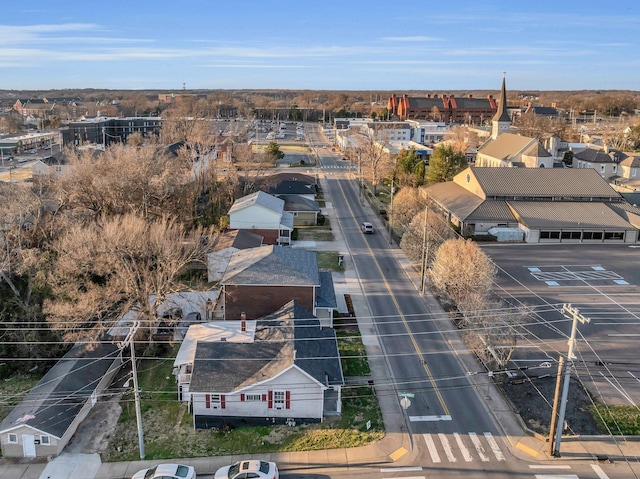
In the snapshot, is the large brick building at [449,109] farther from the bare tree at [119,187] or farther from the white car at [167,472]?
the white car at [167,472]

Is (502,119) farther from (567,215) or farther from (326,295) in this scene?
(326,295)

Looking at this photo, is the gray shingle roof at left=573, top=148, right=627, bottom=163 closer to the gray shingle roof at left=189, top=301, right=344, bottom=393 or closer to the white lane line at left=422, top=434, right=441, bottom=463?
the gray shingle roof at left=189, top=301, right=344, bottom=393

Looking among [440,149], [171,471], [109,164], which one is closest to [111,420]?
[171,471]

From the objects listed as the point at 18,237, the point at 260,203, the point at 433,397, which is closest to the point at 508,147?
the point at 260,203

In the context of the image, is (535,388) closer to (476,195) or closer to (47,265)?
(47,265)

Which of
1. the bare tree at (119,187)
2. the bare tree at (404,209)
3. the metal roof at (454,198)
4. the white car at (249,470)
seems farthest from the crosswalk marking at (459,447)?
the metal roof at (454,198)
